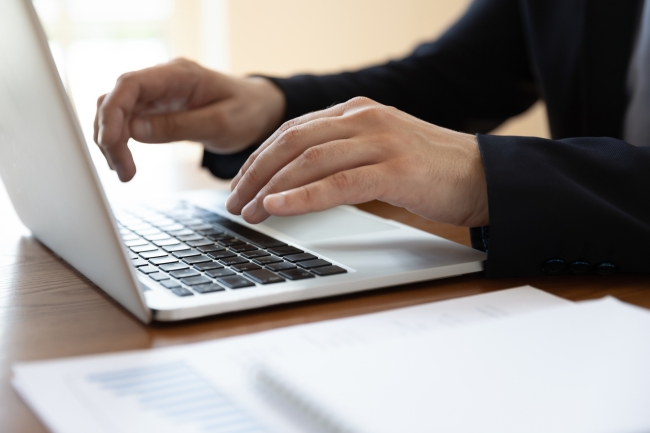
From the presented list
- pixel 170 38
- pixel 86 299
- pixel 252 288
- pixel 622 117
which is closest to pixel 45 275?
pixel 86 299

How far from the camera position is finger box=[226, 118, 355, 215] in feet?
1.82

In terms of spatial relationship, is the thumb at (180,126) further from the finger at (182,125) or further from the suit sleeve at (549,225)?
the suit sleeve at (549,225)

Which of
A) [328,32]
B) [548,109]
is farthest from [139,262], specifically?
[328,32]

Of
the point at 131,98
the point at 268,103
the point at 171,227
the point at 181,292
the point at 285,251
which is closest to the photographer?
the point at 181,292

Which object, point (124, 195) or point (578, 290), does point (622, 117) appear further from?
point (124, 195)

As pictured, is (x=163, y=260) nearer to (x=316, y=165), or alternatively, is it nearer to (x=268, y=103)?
(x=316, y=165)

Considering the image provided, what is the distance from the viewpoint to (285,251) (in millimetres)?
540

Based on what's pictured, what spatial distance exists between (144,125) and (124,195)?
125 millimetres

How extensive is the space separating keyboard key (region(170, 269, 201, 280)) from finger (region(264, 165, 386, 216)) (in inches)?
2.7

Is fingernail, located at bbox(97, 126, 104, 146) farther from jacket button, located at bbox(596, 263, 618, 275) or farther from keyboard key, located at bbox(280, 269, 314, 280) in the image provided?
jacket button, located at bbox(596, 263, 618, 275)

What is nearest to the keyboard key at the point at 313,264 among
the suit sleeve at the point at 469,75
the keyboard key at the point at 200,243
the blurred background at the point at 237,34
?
the keyboard key at the point at 200,243

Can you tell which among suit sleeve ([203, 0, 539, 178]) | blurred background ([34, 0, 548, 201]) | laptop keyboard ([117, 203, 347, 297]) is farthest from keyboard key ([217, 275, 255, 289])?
blurred background ([34, 0, 548, 201])

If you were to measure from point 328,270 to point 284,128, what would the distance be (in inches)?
6.6

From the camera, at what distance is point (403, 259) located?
0.52 m
